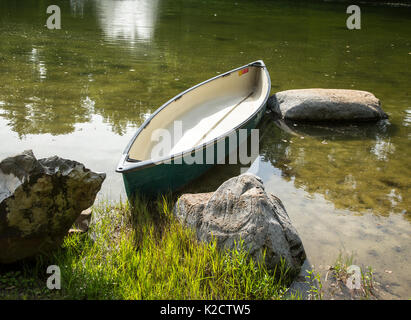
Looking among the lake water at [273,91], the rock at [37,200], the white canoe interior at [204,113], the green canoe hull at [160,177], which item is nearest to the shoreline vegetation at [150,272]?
the rock at [37,200]

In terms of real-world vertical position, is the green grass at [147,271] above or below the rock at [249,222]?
below

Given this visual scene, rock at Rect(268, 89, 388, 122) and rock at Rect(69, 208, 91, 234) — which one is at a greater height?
rock at Rect(268, 89, 388, 122)

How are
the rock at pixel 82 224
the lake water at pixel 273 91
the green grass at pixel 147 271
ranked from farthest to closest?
the lake water at pixel 273 91 → the rock at pixel 82 224 → the green grass at pixel 147 271

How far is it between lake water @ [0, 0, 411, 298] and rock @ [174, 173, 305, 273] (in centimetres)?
48

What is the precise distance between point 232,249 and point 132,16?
19.6m

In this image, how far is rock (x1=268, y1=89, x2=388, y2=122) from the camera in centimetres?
789

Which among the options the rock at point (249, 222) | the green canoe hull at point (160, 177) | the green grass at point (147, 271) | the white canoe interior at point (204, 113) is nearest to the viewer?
the green grass at point (147, 271)

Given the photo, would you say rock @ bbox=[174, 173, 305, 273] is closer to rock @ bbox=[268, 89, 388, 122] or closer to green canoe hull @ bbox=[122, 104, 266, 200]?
green canoe hull @ bbox=[122, 104, 266, 200]

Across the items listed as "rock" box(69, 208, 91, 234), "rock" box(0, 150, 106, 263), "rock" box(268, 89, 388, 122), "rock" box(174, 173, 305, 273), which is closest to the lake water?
"rock" box(268, 89, 388, 122)

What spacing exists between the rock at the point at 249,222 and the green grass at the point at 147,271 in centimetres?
9

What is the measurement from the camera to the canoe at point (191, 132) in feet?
15.3

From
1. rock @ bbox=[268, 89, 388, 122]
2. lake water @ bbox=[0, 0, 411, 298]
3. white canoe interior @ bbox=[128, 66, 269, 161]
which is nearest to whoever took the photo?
lake water @ bbox=[0, 0, 411, 298]

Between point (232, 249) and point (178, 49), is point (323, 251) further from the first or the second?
point (178, 49)

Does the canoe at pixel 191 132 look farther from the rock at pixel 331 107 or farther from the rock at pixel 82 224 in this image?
the rock at pixel 331 107
